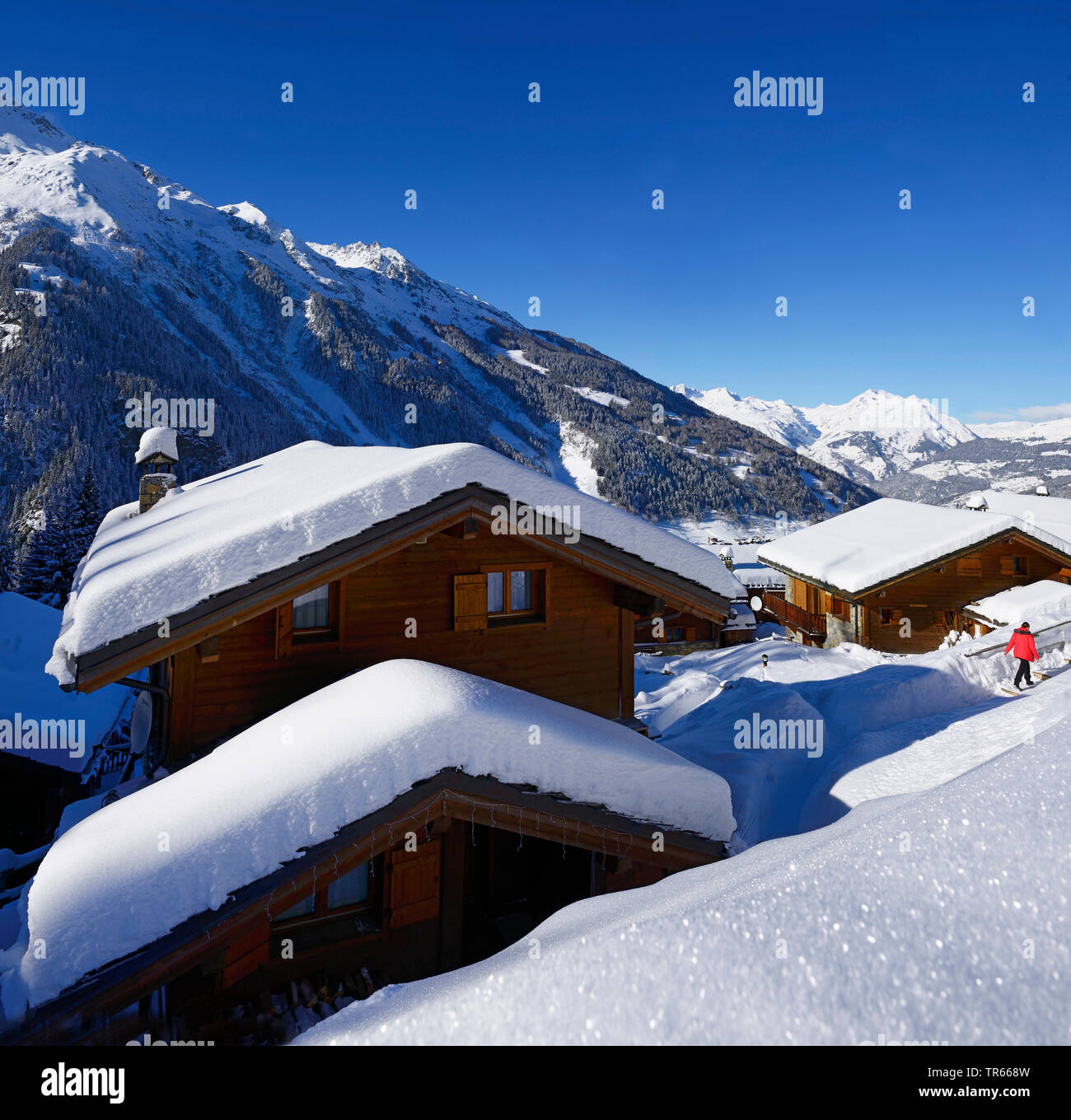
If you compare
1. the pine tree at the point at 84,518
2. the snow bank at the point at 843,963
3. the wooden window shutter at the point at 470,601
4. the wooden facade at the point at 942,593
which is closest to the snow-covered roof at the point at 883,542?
the wooden facade at the point at 942,593

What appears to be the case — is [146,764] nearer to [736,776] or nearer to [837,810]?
[736,776]

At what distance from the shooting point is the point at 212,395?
117062 millimetres

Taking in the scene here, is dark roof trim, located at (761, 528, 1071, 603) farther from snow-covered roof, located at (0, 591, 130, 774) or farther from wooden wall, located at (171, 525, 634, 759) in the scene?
snow-covered roof, located at (0, 591, 130, 774)

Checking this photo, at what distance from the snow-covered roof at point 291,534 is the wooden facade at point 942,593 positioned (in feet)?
67.3

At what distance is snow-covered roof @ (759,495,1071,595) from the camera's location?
80.6 ft

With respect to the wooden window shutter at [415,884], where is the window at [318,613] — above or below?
above

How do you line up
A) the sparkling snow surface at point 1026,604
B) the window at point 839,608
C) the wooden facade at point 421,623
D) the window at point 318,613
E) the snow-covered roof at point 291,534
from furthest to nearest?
the window at point 839,608 < the sparkling snow surface at point 1026,604 < the window at point 318,613 < the wooden facade at point 421,623 < the snow-covered roof at point 291,534

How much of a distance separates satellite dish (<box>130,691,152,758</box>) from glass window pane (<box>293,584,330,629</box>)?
3.05m

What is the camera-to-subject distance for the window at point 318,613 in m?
7.35

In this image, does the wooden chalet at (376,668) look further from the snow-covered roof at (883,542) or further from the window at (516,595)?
Answer: the snow-covered roof at (883,542)
